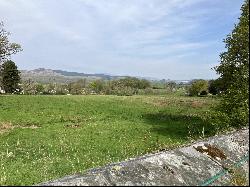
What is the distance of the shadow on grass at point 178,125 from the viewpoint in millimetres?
36134

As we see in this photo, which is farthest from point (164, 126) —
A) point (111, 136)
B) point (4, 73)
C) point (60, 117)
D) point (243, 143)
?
point (4, 73)

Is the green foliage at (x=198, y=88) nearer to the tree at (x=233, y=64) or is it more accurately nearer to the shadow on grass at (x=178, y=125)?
the shadow on grass at (x=178, y=125)

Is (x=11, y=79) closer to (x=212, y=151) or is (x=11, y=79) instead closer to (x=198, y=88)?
(x=198, y=88)

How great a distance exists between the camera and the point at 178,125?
42.9 meters

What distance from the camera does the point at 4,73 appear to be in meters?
86.9

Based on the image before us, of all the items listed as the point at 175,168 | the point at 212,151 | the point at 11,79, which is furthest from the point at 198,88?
the point at 175,168

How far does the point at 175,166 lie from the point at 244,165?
118cm

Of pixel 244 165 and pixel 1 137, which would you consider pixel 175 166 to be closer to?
pixel 244 165

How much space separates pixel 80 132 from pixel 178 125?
41.4 feet

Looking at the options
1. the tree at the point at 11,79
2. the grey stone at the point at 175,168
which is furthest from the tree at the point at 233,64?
the tree at the point at 11,79

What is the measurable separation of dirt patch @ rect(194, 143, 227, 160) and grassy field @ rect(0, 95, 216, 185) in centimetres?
337

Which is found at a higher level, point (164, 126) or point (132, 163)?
point (132, 163)

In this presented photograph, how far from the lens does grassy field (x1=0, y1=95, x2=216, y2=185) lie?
20.9m

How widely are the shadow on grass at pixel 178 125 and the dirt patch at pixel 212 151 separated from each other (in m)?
26.8
